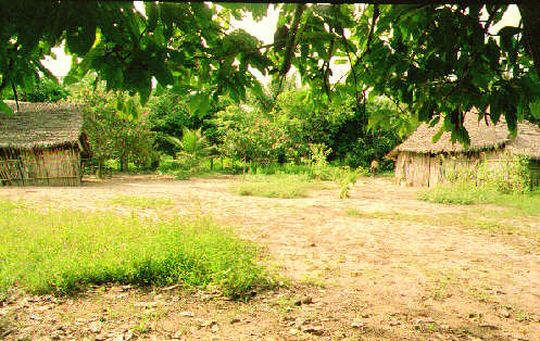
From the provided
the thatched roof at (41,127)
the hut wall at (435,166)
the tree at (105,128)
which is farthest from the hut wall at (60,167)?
the hut wall at (435,166)

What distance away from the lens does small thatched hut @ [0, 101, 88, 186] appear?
1742 cm

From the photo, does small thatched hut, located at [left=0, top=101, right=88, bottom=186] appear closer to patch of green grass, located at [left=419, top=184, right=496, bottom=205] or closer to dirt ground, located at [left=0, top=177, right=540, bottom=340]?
dirt ground, located at [left=0, top=177, right=540, bottom=340]

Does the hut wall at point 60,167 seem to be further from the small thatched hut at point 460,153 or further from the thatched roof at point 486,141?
the small thatched hut at point 460,153

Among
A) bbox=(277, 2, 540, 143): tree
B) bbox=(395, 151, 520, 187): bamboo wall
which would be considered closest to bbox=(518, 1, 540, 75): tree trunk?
bbox=(277, 2, 540, 143): tree

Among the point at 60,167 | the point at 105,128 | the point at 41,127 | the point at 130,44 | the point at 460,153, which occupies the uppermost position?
the point at 105,128

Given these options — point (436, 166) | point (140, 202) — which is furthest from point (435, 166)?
point (140, 202)

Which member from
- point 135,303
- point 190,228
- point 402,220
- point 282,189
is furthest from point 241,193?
point 135,303

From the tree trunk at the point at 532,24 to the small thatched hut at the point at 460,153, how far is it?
15584mm

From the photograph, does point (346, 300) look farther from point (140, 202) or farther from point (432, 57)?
point (140, 202)

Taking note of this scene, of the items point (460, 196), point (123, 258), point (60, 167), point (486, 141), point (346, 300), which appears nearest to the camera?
point (346, 300)

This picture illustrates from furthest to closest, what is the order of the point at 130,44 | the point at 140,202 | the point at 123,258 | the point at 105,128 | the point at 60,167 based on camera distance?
the point at 105,128
the point at 60,167
the point at 140,202
the point at 123,258
the point at 130,44

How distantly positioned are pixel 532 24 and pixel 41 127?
21610 millimetres

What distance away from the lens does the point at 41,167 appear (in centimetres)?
1783

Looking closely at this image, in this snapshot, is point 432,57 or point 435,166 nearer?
point 432,57
